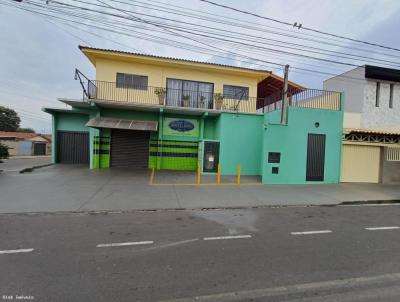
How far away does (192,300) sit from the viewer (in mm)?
2861

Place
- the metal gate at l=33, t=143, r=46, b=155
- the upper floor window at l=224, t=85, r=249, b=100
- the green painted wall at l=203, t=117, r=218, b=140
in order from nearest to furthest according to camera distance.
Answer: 1. the green painted wall at l=203, t=117, r=218, b=140
2. the upper floor window at l=224, t=85, r=249, b=100
3. the metal gate at l=33, t=143, r=46, b=155

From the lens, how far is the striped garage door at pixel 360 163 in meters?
13.0

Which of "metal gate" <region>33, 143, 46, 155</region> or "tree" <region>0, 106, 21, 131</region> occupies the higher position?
"tree" <region>0, 106, 21, 131</region>

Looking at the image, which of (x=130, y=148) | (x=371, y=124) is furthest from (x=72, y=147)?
(x=371, y=124)

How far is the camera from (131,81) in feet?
51.6

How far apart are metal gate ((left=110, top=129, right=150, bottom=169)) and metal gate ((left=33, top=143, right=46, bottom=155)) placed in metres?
26.2

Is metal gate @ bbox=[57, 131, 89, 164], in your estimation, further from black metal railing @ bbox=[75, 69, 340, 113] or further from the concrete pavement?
the concrete pavement

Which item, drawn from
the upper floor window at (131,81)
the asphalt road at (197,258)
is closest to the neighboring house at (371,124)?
the asphalt road at (197,258)

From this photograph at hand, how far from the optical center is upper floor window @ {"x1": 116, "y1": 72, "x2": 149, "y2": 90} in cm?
1559

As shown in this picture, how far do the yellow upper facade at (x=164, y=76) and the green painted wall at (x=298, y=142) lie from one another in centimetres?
427

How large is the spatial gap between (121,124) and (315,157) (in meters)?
11.2

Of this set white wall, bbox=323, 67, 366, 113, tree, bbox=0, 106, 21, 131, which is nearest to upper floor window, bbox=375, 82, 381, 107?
white wall, bbox=323, 67, 366, 113

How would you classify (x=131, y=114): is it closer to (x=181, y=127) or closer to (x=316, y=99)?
(x=181, y=127)

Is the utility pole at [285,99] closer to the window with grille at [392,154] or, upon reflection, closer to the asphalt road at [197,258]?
the asphalt road at [197,258]
